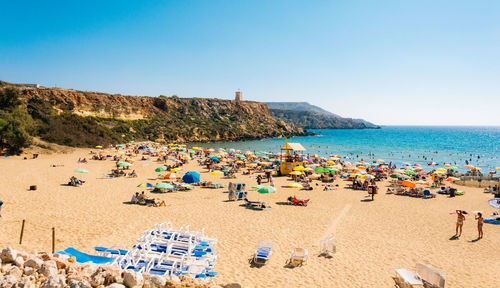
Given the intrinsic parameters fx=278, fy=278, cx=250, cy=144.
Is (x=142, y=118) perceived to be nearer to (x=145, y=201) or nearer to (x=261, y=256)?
(x=145, y=201)

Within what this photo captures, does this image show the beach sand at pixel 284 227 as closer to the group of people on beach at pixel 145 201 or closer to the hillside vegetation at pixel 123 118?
the group of people on beach at pixel 145 201

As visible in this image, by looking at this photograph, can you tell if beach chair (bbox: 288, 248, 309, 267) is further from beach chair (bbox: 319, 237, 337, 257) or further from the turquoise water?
the turquoise water

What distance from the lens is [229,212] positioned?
43.7 ft

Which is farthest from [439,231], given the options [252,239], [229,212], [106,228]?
[106,228]

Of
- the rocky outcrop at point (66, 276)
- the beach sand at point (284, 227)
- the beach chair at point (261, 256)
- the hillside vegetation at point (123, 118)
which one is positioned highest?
the hillside vegetation at point (123, 118)

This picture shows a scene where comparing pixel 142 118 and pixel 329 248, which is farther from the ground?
pixel 142 118

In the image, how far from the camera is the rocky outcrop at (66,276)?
4.68 meters

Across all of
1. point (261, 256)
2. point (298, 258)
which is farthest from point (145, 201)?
point (298, 258)

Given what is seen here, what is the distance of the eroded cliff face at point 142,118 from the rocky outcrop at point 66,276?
34.8 meters

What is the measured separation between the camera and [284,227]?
1142 cm

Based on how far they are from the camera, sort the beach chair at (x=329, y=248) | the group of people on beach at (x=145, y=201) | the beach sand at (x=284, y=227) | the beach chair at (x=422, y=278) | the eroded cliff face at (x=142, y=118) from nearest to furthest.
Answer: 1. the beach chair at (x=422, y=278)
2. the beach sand at (x=284, y=227)
3. the beach chair at (x=329, y=248)
4. the group of people on beach at (x=145, y=201)
5. the eroded cliff face at (x=142, y=118)

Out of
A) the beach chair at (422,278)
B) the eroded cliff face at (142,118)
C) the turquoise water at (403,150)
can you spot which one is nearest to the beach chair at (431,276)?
the beach chair at (422,278)

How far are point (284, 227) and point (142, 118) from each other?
62.5m

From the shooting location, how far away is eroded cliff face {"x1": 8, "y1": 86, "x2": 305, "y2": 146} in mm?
41125
